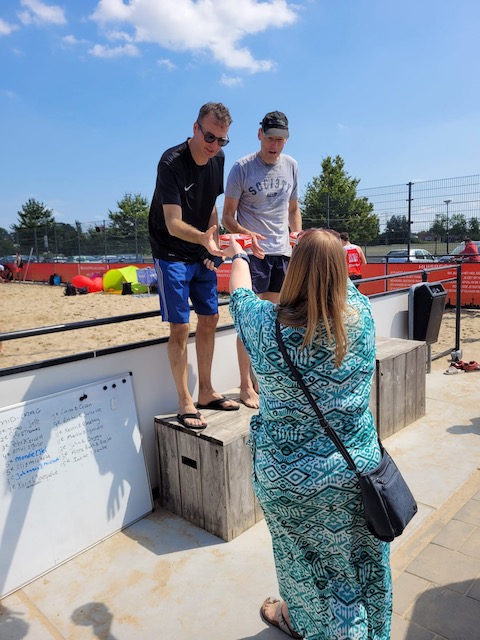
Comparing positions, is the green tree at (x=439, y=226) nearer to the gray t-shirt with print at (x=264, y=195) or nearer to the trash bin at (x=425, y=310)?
the trash bin at (x=425, y=310)

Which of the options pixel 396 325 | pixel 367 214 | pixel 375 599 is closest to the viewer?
pixel 375 599

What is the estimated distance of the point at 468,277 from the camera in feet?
35.3

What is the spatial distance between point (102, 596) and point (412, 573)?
148 cm

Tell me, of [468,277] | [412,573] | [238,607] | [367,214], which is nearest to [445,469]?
[412,573]


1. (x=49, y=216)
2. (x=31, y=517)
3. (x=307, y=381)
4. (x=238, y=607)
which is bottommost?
(x=238, y=607)

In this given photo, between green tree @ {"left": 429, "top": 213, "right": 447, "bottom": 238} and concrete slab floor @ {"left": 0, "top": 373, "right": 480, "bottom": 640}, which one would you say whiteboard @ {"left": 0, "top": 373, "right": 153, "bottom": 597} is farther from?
green tree @ {"left": 429, "top": 213, "right": 447, "bottom": 238}

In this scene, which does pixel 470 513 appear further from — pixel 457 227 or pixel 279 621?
pixel 457 227

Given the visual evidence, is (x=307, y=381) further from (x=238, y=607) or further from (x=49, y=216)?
(x=49, y=216)

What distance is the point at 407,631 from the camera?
1.96 meters

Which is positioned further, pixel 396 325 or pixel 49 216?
pixel 49 216

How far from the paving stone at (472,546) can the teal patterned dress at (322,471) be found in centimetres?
105

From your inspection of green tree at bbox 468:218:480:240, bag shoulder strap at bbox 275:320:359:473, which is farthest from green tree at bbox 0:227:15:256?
bag shoulder strap at bbox 275:320:359:473

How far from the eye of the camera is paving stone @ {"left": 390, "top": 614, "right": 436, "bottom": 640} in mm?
1920

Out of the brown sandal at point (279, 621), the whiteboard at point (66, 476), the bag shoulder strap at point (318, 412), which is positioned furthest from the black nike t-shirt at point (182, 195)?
the brown sandal at point (279, 621)
